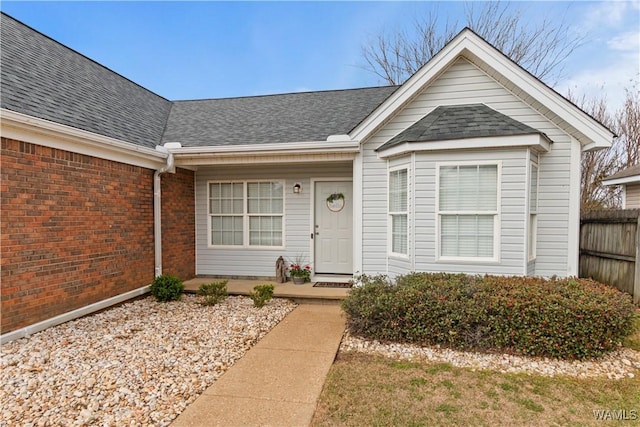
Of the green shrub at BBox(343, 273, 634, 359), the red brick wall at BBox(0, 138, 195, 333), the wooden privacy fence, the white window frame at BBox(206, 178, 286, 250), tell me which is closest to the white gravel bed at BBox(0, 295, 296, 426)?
the red brick wall at BBox(0, 138, 195, 333)

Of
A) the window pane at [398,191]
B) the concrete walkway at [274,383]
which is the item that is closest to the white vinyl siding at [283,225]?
the window pane at [398,191]

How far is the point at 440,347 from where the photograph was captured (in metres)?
4.26

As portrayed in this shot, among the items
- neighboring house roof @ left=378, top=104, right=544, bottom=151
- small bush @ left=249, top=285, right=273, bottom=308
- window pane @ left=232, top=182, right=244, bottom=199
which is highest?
neighboring house roof @ left=378, top=104, right=544, bottom=151

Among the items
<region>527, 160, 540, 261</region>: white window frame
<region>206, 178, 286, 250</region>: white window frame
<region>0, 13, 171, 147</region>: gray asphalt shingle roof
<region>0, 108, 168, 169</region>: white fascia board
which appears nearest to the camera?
<region>0, 108, 168, 169</region>: white fascia board

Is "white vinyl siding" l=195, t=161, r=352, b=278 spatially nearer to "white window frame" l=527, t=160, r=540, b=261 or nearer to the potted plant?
the potted plant

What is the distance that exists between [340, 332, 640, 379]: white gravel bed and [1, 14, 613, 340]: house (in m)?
1.53

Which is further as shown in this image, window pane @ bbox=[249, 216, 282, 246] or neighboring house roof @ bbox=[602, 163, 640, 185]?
neighboring house roof @ bbox=[602, 163, 640, 185]

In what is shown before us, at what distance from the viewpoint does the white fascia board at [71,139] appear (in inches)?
161

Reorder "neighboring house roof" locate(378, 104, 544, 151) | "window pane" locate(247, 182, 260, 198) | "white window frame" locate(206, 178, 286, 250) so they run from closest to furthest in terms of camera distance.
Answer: "neighboring house roof" locate(378, 104, 544, 151)
"white window frame" locate(206, 178, 286, 250)
"window pane" locate(247, 182, 260, 198)

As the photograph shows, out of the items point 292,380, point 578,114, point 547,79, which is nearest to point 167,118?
point 292,380

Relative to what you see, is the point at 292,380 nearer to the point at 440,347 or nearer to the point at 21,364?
the point at 440,347

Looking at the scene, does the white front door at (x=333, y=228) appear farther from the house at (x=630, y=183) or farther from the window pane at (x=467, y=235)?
the house at (x=630, y=183)

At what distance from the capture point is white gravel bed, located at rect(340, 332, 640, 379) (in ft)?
12.1

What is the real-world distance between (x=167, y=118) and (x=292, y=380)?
25.9ft
